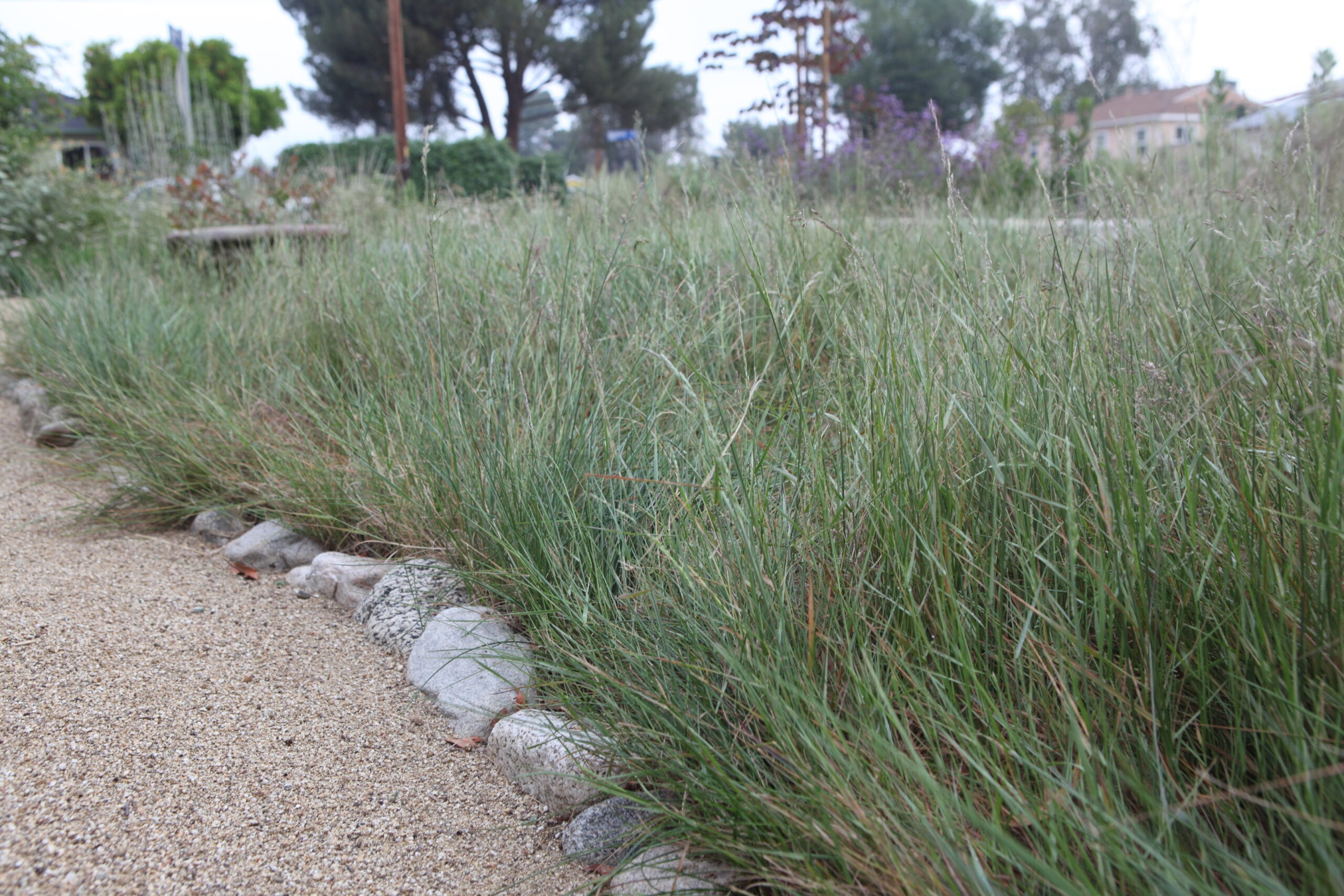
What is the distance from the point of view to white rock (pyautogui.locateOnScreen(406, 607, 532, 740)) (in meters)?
1.75

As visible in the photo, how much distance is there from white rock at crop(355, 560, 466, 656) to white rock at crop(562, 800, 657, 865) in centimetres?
75

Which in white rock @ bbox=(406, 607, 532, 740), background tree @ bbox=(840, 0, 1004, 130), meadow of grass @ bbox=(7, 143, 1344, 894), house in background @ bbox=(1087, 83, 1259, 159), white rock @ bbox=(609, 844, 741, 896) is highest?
background tree @ bbox=(840, 0, 1004, 130)

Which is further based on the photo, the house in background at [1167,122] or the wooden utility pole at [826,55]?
the wooden utility pole at [826,55]

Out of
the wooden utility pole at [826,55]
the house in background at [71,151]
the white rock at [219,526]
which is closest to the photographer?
the white rock at [219,526]

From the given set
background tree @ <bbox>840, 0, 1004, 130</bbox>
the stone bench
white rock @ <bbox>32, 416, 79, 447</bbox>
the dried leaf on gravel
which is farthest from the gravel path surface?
background tree @ <bbox>840, 0, 1004, 130</bbox>

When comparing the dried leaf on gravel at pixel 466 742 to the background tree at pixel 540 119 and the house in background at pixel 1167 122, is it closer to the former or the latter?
the house in background at pixel 1167 122

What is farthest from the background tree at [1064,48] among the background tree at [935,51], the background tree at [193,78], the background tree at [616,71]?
the background tree at [193,78]

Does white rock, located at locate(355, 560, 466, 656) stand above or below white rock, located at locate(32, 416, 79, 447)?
below

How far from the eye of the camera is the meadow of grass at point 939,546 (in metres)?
1.04

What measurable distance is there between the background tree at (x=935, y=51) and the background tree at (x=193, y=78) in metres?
20.5

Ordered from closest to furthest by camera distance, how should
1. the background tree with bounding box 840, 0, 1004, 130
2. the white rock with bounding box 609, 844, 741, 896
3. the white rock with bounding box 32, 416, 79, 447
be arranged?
the white rock with bounding box 609, 844, 741, 896
the white rock with bounding box 32, 416, 79, 447
the background tree with bounding box 840, 0, 1004, 130

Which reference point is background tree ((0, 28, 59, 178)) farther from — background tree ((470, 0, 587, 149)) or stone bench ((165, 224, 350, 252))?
background tree ((470, 0, 587, 149))

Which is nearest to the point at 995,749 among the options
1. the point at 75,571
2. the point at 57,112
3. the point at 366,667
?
the point at 366,667

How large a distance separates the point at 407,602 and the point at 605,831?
93cm
